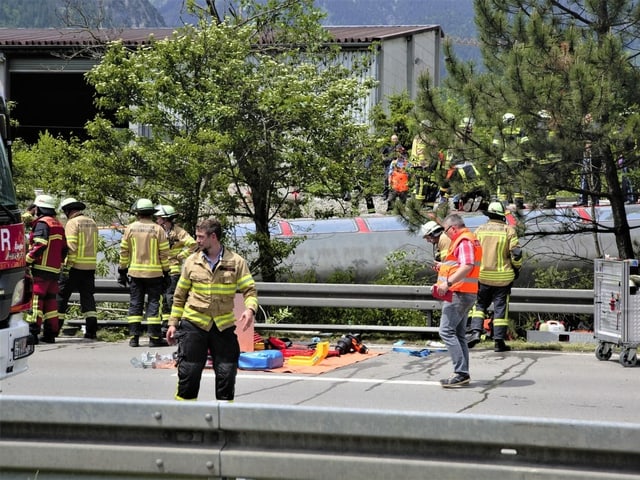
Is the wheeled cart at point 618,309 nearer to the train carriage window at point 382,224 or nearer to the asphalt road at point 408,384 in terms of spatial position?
the asphalt road at point 408,384

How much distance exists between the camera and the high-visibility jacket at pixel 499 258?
12242 millimetres

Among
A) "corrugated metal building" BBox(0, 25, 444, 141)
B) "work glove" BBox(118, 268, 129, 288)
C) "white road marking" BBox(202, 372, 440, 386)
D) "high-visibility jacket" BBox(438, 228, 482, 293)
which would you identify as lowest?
"white road marking" BBox(202, 372, 440, 386)

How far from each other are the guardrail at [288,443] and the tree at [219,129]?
961cm

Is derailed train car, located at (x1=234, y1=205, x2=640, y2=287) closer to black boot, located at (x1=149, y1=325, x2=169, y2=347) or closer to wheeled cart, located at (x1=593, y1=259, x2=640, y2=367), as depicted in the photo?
black boot, located at (x1=149, y1=325, x2=169, y2=347)

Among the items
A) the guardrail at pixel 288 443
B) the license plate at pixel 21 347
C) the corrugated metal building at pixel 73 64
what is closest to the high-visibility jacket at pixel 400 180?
the corrugated metal building at pixel 73 64

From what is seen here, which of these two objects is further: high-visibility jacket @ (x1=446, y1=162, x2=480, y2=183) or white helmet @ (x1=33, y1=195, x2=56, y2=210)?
high-visibility jacket @ (x1=446, y1=162, x2=480, y2=183)

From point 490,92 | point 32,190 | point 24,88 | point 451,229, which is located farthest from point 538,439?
point 24,88

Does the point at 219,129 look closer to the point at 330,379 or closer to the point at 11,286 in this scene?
the point at 330,379

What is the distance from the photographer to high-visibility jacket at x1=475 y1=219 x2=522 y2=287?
12242 millimetres

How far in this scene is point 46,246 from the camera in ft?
41.0

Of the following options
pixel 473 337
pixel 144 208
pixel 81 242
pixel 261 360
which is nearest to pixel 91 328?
pixel 81 242

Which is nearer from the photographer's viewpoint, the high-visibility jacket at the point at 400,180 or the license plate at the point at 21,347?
the license plate at the point at 21,347

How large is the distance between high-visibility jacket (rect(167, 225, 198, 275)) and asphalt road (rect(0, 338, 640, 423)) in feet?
3.89

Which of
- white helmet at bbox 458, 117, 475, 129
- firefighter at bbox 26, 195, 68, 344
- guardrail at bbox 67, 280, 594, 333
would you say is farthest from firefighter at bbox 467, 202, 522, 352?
firefighter at bbox 26, 195, 68, 344
